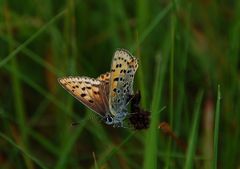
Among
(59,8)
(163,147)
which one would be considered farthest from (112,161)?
(59,8)

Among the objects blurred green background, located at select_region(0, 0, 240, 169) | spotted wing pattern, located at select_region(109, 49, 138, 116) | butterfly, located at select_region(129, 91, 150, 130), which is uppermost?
blurred green background, located at select_region(0, 0, 240, 169)

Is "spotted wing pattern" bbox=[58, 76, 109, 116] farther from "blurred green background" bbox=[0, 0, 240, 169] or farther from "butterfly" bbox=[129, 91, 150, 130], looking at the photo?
"blurred green background" bbox=[0, 0, 240, 169]

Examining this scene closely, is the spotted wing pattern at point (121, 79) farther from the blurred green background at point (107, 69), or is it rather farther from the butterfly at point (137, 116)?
the blurred green background at point (107, 69)

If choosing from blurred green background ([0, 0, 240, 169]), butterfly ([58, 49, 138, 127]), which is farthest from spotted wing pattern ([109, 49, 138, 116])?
blurred green background ([0, 0, 240, 169])

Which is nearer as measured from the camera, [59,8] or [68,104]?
[68,104]

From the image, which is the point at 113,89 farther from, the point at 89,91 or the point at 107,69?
the point at 107,69

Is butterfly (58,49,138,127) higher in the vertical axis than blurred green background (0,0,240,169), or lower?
lower

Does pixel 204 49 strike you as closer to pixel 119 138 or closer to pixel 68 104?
pixel 119 138
